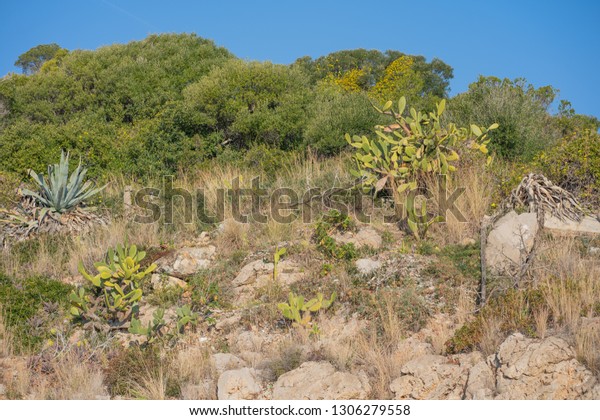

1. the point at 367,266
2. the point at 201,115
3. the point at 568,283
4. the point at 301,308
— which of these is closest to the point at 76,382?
the point at 301,308

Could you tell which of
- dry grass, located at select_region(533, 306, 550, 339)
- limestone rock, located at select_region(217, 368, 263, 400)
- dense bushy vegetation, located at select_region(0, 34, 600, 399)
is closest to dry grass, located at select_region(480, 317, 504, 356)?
dense bushy vegetation, located at select_region(0, 34, 600, 399)

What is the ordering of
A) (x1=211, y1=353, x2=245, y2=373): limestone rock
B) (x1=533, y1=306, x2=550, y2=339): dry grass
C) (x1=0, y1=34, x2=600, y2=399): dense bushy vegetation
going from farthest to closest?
(x1=0, y1=34, x2=600, y2=399): dense bushy vegetation < (x1=211, y1=353, x2=245, y2=373): limestone rock < (x1=533, y1=306, x2=550, y2=339): dry grass

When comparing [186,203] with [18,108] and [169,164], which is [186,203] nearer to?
[169,164]

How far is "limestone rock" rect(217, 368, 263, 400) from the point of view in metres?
6.60

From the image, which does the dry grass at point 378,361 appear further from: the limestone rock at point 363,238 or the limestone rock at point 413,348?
the limestone rock at point 363,238

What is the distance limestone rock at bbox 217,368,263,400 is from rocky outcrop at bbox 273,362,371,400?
7.7 inches

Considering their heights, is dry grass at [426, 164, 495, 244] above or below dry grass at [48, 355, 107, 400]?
above

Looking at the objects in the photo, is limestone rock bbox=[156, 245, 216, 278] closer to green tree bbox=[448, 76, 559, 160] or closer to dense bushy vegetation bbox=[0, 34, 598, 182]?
dense bushy vegetation bbox=[0, 34, 598, 182]

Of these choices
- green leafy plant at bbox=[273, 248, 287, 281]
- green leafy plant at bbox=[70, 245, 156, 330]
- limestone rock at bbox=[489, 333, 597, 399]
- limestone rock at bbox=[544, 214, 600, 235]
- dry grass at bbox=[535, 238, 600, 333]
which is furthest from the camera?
limestone rock at bbox=[544, 214, 600, 235]

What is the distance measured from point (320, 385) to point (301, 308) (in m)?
1.46

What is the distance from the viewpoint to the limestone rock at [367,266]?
9055 millimetres

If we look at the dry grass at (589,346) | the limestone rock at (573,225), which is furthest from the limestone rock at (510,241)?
the dry grass at (589,346)

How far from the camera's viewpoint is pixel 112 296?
28.2ft

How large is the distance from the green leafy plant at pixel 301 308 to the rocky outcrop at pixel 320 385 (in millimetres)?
1016
